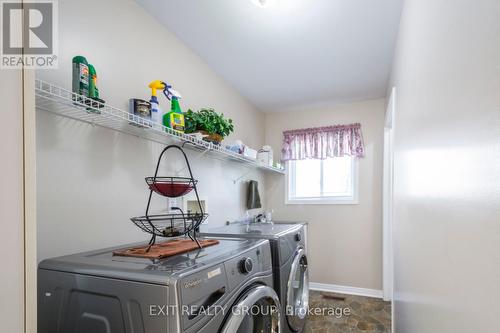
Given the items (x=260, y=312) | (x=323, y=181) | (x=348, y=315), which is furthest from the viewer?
(x=323, y=181)

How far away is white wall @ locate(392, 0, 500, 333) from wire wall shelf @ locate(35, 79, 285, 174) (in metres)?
1.23

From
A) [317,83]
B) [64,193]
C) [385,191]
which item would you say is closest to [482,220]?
[64,193]

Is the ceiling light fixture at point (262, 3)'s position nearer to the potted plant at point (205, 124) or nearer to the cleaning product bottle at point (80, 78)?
the potted plant at point (205, 124)

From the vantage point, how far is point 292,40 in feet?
6.44

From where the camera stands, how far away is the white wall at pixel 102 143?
3.59 ft

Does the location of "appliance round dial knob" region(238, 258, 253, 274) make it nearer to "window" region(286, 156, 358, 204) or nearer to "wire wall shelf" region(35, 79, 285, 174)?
"wire wall shelf" region(35, 79, 285, 174)

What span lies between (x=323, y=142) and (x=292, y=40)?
164 centimetres

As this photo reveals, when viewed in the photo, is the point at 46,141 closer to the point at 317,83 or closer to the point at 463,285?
the point at 463,285

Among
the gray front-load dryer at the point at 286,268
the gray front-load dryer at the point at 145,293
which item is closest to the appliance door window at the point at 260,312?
the gray front-load dryer at the point at 145,293

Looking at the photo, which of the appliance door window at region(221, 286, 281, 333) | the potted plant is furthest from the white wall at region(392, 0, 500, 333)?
the potted plant

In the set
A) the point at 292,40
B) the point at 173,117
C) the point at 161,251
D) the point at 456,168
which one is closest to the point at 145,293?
the point at 161,251

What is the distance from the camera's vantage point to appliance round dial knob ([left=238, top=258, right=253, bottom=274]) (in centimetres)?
105

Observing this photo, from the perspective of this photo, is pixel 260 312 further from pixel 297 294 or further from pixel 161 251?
pixel 297 294

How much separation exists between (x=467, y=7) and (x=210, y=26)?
156 cm
